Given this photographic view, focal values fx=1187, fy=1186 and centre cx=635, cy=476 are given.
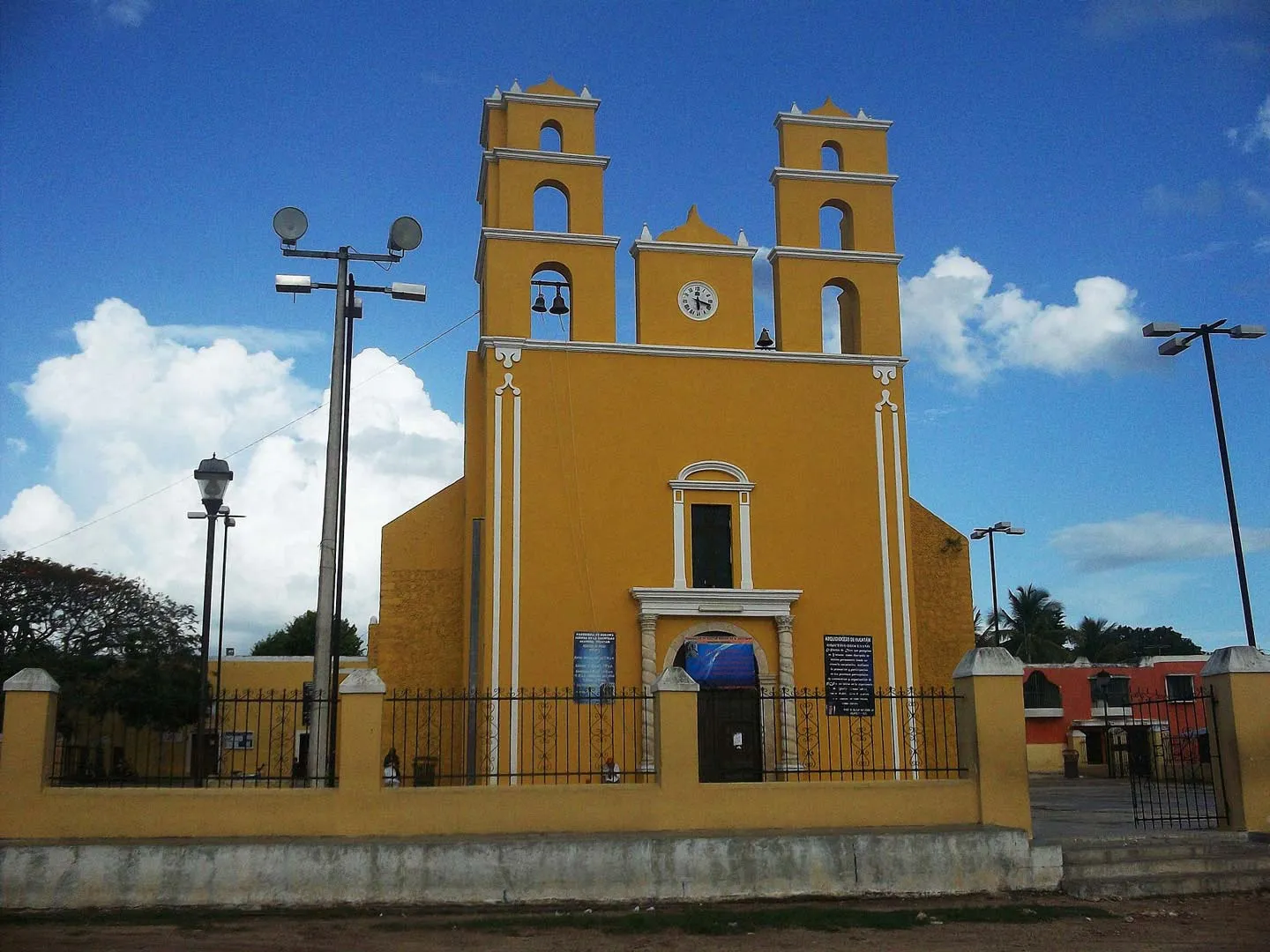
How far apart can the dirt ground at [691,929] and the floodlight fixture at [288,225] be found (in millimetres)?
7784

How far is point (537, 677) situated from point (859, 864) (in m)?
7.89

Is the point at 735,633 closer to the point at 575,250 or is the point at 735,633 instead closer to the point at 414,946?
the point at 575,250

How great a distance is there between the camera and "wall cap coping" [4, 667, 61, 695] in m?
10.9

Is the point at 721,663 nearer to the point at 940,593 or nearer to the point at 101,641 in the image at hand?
the point at 940,593

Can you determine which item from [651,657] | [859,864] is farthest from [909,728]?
[859,864]

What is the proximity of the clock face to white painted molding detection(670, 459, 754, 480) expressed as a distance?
2.54 m

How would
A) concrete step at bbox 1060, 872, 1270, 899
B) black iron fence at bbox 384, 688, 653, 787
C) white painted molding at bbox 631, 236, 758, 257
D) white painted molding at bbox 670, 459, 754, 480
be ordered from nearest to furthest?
concrete step at bbox 1060, 872, 1270, 899, black iron fence at bbox 384, 688, 653, 787, white painted molding at bbox 670, 459, 754, 480, white painted molding at bbox 631, 236, 758, 257

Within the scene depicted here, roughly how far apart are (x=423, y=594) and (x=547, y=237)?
660 centimetres

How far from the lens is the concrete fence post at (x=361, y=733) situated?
1098 centimetres

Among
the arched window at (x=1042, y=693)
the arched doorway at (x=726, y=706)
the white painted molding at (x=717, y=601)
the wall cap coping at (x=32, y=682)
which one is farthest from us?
the arched window at (x=1042, y=693)

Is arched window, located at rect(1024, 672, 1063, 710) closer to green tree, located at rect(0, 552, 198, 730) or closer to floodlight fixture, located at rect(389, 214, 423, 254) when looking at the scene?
green tree, located at rect(0, 552, 198, 730)

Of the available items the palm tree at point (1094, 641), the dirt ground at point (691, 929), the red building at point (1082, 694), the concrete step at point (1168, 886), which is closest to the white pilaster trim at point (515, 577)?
the dirt ground at point (691, 929)

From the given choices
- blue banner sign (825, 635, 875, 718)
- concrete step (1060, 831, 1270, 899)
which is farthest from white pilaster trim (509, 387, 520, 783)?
concrete step (1060, 831, 1270, 899)

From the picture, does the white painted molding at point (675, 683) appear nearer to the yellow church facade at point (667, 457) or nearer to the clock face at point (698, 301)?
the yellow church facade at point (667, 457)
